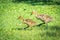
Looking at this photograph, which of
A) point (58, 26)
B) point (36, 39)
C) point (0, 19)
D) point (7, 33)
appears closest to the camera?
point (36, 39)

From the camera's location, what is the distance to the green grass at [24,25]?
459cm

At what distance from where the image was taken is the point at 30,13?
5992 mm

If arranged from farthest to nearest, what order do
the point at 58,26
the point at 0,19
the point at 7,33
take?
the point at 0,19
the point at 58,26
the point at 7,33

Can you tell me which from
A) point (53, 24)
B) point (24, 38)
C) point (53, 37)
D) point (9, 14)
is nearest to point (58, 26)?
point (53, 24)

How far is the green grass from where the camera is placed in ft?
15.0

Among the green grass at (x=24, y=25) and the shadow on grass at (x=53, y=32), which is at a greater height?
the green grass at (x=24, y=25)

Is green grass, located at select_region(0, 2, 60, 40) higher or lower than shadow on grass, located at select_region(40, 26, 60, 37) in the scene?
higher

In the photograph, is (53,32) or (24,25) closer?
(53,32)

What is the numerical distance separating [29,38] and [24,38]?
0.10 metres

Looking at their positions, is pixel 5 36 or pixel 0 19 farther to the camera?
pixel 0 19

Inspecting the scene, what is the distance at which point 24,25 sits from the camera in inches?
202

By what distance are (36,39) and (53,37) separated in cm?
36

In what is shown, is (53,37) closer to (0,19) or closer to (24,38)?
(24,38)

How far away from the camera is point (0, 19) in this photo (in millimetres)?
5523
